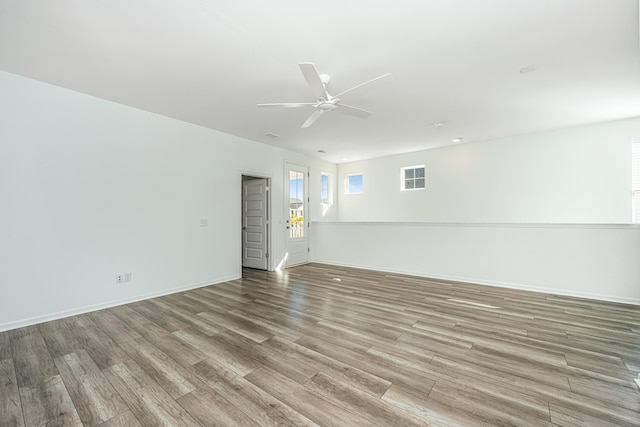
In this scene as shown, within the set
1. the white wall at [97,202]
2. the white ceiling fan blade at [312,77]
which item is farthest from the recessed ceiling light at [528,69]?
the white wall at [97,202]

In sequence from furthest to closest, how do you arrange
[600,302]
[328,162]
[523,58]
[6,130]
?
[328,162]
[600,302]
[6,130]
[523,58]

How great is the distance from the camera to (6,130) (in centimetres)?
295

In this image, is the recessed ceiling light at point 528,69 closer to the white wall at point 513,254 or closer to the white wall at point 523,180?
the white wall at point 513,254

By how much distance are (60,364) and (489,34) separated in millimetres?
4642

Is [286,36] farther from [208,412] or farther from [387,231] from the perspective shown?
[387,231]

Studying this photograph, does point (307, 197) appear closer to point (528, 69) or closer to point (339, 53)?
point (339, 53)

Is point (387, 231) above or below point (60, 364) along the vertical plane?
above

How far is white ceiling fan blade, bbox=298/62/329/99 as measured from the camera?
223cm

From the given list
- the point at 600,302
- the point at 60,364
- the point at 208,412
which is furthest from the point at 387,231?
the point at 60,364

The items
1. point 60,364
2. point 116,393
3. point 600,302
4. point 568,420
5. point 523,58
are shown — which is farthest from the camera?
point 600,302

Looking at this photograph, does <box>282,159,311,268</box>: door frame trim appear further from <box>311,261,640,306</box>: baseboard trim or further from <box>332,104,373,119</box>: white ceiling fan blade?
<box>332,104,373,119</box>: white ceiling fan blade

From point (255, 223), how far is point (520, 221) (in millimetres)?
5661

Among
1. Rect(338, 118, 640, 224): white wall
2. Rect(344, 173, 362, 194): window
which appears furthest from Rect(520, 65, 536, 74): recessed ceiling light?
Rect(344, 173, 362, 194): window

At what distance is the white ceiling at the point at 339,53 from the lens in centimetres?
208
